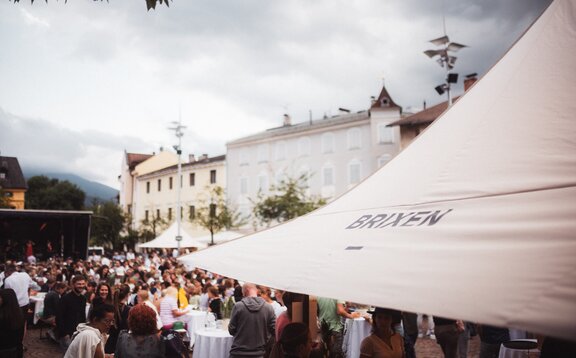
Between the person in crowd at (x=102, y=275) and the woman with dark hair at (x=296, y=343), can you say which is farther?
the person in crowd at (x=102, y=275)

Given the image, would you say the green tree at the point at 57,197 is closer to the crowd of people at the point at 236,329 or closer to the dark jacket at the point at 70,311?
the crowd of people at the point at 236,329

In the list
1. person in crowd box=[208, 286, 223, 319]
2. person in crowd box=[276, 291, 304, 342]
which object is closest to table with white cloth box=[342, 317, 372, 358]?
person in crowd box=[276, 291, 304, 342]

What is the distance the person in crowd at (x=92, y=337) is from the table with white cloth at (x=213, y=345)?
3.06 meters

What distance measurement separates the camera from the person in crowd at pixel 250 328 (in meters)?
5.54

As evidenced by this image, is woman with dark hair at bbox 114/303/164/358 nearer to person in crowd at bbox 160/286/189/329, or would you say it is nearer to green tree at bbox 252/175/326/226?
person in crowd at bbox 160/286/189/329

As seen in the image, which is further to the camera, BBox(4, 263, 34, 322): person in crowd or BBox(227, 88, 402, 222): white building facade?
BBox(227, 88, 402, 222): white building facade

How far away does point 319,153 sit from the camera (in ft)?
131

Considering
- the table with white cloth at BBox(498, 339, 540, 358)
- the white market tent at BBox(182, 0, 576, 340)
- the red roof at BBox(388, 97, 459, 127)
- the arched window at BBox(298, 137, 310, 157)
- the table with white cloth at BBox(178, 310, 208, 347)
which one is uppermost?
the red roof at BBox(388, 97, 459, 127)

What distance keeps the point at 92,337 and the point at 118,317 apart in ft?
9.34

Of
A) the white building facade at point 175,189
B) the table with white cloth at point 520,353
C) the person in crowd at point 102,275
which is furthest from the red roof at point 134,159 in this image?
the table with white cloth at point 520,353

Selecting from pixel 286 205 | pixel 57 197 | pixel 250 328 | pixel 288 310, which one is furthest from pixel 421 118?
pixel 57 197

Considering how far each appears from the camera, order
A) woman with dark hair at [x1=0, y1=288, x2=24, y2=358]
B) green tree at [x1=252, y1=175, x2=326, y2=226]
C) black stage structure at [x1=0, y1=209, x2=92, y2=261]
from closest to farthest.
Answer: woman with dark hair at [x1=0, y1=288, x2=24, y2=358]
black stage structure at [x1=0, y1=209, x2=92, y2=261]
green tree at [x1=252, y1=175, x2=326, y2=226]

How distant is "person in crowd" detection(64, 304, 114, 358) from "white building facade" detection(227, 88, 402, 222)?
31.9m

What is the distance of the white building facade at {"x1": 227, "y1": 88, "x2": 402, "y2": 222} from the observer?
3622cm
